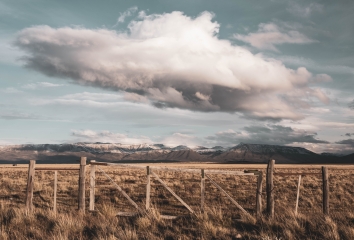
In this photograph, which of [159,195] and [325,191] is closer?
[325,191]

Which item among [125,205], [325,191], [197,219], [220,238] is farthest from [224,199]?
[220,238]

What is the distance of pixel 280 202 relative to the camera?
16.8 meters

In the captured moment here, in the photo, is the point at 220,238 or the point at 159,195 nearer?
the point at 220,238

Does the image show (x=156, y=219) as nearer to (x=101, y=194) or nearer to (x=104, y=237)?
(x=104, y=237)

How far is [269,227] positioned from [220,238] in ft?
5.08

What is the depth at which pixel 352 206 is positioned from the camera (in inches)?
631

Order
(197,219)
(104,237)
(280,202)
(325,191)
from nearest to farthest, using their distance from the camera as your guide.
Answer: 1. (104,237)
2. (197,219)
3. (325,191)
4. (280,202)

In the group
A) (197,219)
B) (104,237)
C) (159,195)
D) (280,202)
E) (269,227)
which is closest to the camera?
(104,237)

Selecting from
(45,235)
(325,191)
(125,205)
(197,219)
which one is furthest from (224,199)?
(45,235)

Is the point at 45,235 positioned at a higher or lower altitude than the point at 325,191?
lower

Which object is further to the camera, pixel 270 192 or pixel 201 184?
pixel 201 184

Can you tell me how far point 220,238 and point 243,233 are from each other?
0.74 meters

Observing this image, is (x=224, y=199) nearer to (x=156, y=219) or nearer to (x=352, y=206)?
(x=352, y=206)

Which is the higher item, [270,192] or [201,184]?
[201,184]
